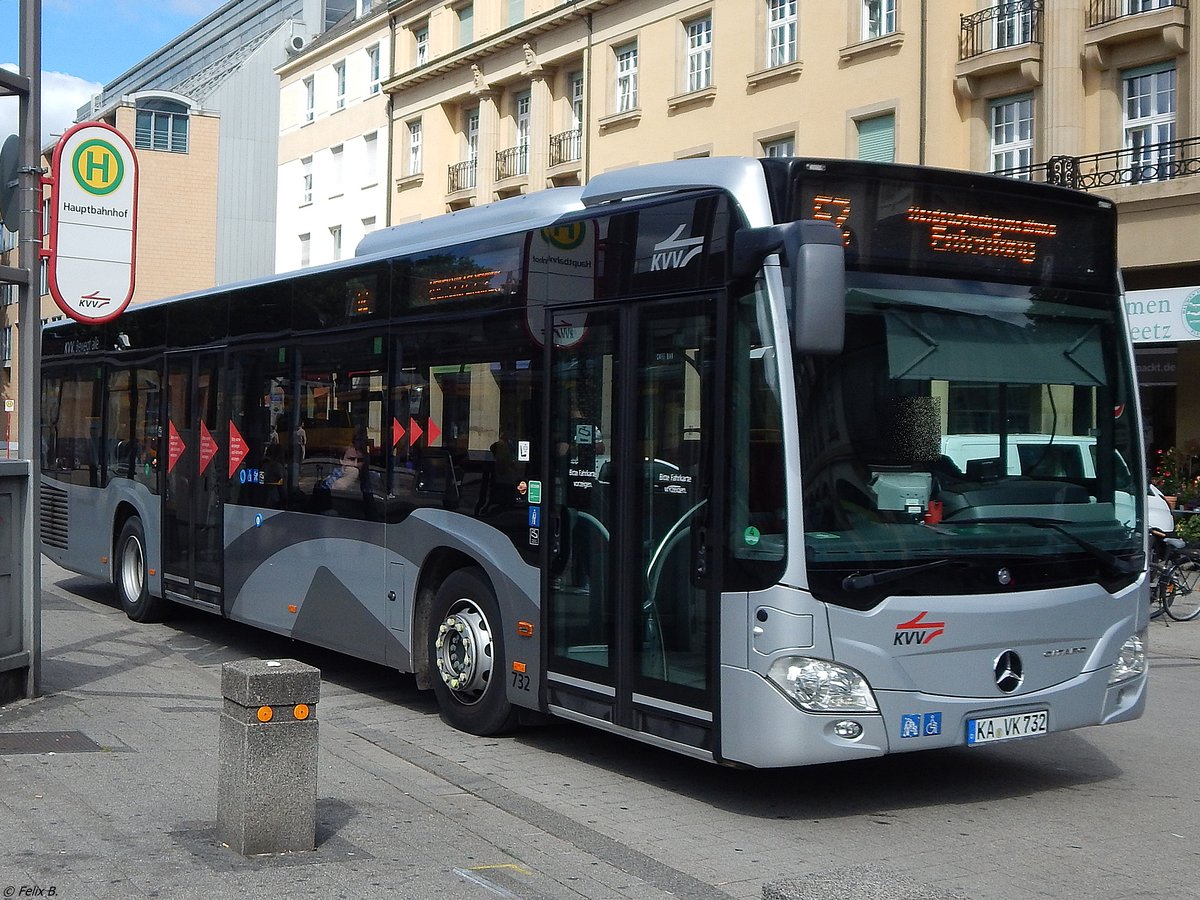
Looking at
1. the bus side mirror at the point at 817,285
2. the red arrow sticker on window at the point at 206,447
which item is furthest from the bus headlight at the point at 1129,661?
the red arrow sticker on window at the point at 206,447

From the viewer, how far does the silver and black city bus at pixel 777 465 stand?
6.57 meters

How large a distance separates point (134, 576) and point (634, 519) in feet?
26.5

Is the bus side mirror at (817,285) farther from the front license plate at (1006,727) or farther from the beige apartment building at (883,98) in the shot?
the beige apartment building at (883,98)

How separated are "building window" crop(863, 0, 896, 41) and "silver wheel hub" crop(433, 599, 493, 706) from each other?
20.7 m

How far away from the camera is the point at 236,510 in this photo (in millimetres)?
11867

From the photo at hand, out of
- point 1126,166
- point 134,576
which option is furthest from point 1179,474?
point 134,576

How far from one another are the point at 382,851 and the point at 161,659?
6206 millimetres

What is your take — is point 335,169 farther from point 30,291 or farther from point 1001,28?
point 30,291

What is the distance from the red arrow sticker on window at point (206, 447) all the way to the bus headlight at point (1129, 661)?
762 centimetres

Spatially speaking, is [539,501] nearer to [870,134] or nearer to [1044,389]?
[1044,389]

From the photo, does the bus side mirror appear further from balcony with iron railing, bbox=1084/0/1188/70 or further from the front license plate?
balcony with iron railing, bbox=1084/0/1188/70

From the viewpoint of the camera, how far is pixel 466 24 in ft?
137

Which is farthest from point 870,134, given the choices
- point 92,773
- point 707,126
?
point 92,773

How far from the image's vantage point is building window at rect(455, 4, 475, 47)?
41.3 m
